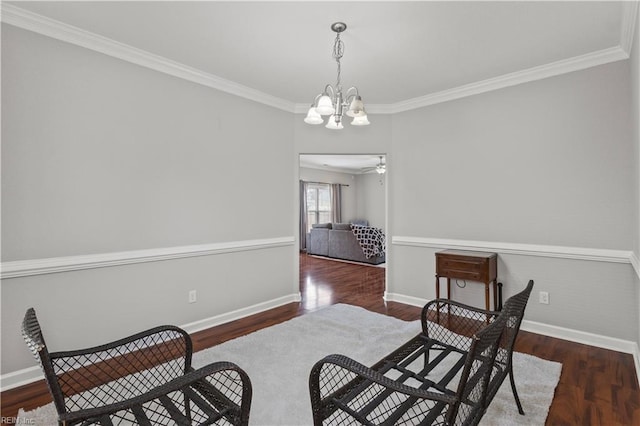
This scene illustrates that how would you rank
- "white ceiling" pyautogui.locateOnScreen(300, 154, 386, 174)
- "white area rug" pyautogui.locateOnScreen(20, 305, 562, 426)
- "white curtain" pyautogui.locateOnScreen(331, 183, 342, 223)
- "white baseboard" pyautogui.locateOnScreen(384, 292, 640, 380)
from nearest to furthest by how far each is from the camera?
"white area rug" pyautogui.locateOnScreen(20, 305, 562, 426), "white baseboard" pyautogui.locateOnScreen(384, 292, 640, 380), "white ceiling" pyautogui.locateOnScreen(300, 154, 386, 174), "white curtain" pyautogui.locateOnScreen(331, 183, 342, 223)

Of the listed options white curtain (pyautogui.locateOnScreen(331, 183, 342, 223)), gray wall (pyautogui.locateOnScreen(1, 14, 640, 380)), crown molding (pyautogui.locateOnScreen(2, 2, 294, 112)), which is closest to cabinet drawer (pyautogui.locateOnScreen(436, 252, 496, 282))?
gray wall (pyautogui.locateOnScreen(1, 14, 640, 380))

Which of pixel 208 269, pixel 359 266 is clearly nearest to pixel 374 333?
pixel 208 269

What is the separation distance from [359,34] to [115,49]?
1983mm

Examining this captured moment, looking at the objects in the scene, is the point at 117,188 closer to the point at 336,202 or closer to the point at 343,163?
the point at 343,163

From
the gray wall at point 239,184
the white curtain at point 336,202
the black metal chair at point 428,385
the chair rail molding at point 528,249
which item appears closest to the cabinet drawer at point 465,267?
the chair rail molding at point 528,249

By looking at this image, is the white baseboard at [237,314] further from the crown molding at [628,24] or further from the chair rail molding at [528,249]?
the crown molding at [628,24]

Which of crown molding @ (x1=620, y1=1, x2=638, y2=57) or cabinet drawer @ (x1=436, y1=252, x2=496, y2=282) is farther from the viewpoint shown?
cabinet drawer @ (x1=436, y1=252, x2=496, y2=282)

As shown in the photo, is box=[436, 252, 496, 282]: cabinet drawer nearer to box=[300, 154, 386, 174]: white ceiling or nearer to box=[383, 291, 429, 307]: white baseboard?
box=[383, 291, 429, 307]: white baseboard

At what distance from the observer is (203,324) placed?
3.30 m

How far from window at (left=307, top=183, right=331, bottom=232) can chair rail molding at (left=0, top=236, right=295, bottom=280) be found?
5637 millimetres

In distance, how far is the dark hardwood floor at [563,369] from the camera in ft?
6.41

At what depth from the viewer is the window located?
9.45 meters

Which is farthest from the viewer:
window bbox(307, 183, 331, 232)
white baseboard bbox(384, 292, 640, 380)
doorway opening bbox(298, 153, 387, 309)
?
window bbox(307, 183, 331, 232)

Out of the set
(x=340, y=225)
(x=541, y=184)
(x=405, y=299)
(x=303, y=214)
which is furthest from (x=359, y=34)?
(x=303, y=214)
